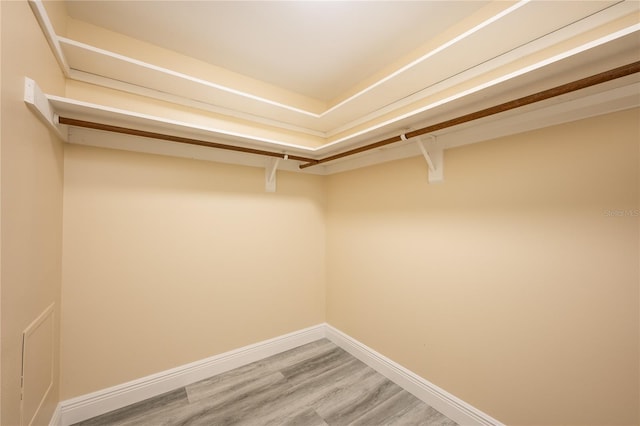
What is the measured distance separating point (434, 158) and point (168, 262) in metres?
2.05

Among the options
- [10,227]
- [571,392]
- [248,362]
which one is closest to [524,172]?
[571,392]

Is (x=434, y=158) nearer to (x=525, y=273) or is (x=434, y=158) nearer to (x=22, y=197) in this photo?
(x=525, y=273)

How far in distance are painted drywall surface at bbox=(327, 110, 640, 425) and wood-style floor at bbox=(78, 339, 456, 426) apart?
0.93ft

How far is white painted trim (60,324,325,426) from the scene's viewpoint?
1.52m

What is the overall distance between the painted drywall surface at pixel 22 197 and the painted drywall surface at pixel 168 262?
0.83 feet

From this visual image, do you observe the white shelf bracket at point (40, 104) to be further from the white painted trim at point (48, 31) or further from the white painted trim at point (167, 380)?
the white painted trim at point (167, 380)

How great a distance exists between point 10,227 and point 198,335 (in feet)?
4.58

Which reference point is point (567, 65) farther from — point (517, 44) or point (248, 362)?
point (248, 362)

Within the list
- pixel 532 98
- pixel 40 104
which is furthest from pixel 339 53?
pixel 40 104

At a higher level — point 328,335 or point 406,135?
point 406,135

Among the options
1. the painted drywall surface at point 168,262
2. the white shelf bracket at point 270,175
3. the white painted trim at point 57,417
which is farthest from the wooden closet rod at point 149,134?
the white painted trim at point 57,417

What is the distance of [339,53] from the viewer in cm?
186

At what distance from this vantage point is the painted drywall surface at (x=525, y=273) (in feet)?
3.52

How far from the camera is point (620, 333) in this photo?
3.49 feet
